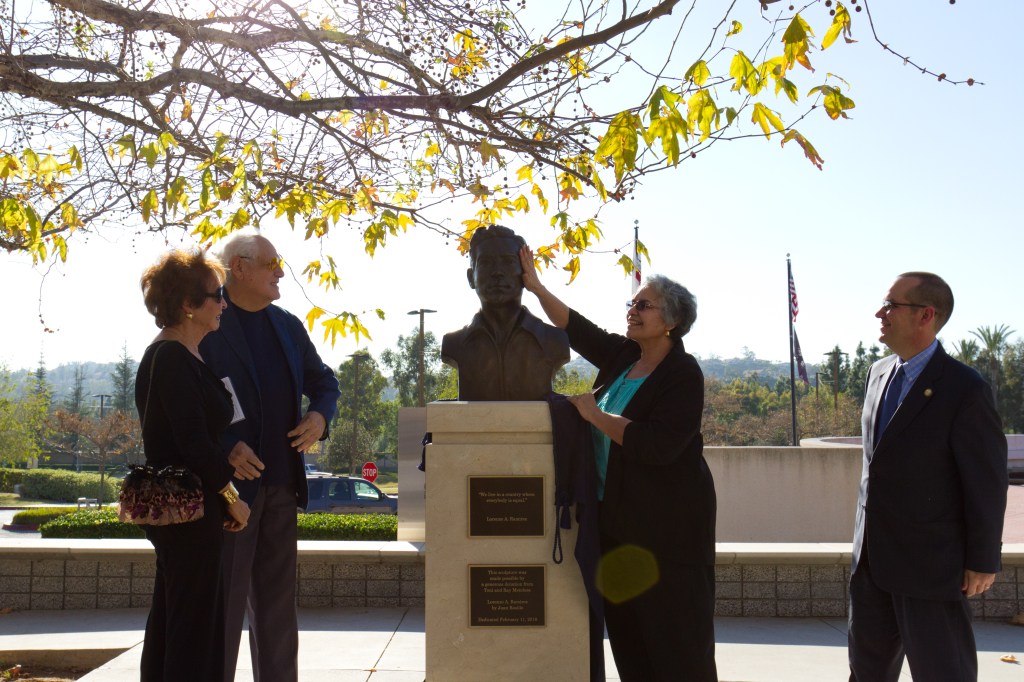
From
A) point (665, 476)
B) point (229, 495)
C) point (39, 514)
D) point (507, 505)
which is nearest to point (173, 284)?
point (229, 495)

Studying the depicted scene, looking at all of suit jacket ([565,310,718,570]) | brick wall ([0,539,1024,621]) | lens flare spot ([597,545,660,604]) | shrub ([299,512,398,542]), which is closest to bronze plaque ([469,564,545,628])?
lens flare spot ([597,545,660,604])

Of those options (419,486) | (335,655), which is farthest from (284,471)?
(419,486)

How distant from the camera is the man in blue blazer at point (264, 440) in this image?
3758 mm

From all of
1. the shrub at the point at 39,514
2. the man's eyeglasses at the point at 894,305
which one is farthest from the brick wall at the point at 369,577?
the shrub at the point at 39,514

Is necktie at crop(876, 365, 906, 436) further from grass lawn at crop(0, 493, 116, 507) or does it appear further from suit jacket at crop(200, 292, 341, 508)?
grass lawn at crop(0, 493, 116, 507)

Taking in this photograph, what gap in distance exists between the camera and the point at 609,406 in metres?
3.98

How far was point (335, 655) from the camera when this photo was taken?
539 cm

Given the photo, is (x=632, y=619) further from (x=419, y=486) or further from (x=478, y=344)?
(x=419, y=486)

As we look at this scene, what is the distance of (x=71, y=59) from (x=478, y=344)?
9.05 feet

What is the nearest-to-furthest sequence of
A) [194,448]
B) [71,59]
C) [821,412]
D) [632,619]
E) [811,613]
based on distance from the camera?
[194,448], [632,619], [71,59], [811,613], [821,412]

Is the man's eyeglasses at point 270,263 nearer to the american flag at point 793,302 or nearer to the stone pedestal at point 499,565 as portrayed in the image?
the stone pedestal at point 499,565

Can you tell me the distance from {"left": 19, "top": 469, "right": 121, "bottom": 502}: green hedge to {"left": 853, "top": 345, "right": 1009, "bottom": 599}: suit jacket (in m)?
35.9

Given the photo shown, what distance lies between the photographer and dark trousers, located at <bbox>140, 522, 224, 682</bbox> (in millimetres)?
3078

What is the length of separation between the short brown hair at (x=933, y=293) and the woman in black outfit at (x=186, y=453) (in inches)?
107
